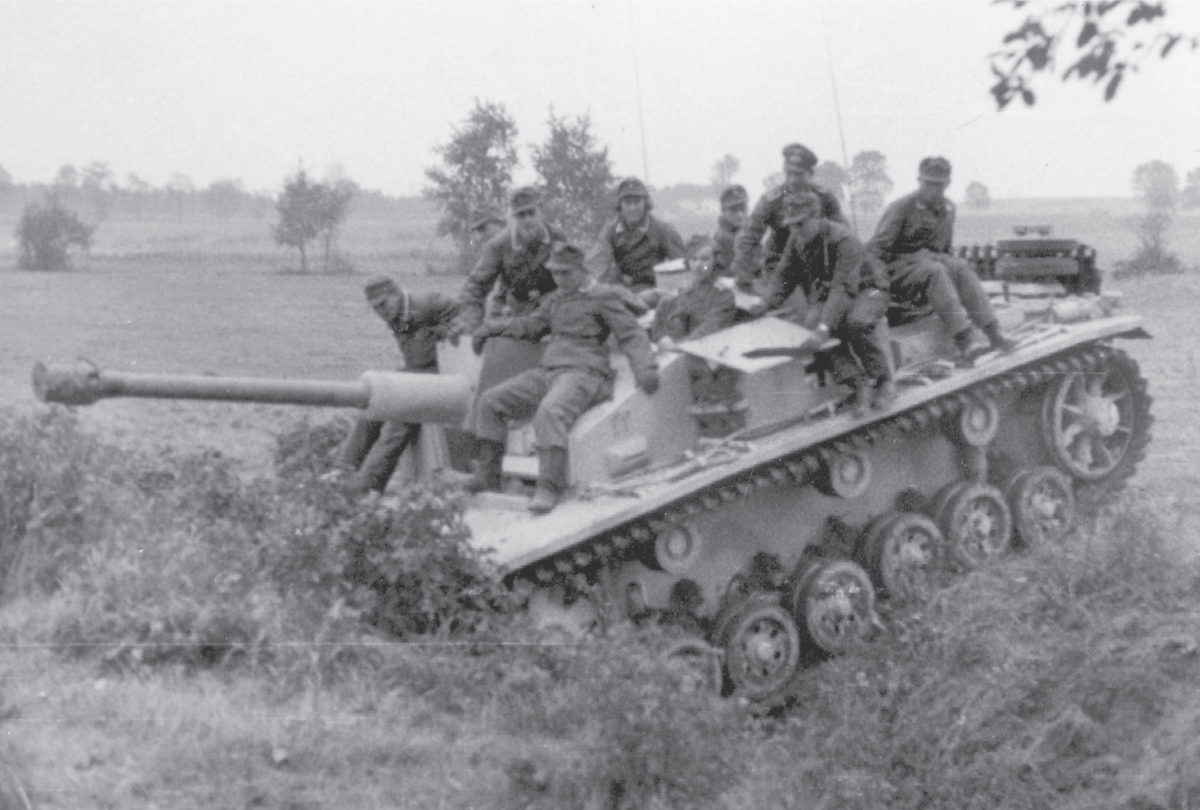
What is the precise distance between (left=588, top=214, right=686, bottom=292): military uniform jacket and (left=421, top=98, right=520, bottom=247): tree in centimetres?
1953

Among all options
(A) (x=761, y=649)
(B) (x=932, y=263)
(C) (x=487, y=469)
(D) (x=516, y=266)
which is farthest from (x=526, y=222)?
(A) (x=761, y=649)

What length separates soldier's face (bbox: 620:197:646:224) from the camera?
1104 cm

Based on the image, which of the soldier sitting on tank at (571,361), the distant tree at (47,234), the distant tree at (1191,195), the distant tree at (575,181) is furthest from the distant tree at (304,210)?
the soldier sitting on tank at (571,361)

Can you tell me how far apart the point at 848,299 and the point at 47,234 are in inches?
1059

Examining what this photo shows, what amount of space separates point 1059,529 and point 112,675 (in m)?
6.91

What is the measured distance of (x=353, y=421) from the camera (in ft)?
36.1

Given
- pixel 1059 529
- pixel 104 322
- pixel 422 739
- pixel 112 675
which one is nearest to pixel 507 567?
pixel 422 739

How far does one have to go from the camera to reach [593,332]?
30.9 ft

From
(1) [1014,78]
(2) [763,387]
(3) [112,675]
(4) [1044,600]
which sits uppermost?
(1) [1014,78]

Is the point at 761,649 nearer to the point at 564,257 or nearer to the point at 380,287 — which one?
the point at 564,257

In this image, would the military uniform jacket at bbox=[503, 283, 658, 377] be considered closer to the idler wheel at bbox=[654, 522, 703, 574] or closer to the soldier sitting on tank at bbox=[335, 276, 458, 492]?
the idler wheel at bbox=[654, 522, 703, 574]

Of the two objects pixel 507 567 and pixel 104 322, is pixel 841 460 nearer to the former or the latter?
pixel 507 567

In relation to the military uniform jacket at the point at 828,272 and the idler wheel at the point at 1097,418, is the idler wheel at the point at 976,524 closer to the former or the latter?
the idler wheel at the point at 1097,418

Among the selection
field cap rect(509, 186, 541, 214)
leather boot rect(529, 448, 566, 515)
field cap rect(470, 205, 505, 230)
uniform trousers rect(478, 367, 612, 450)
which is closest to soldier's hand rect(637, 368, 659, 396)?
uniform trousers rect(478, 367, 612, 450)
